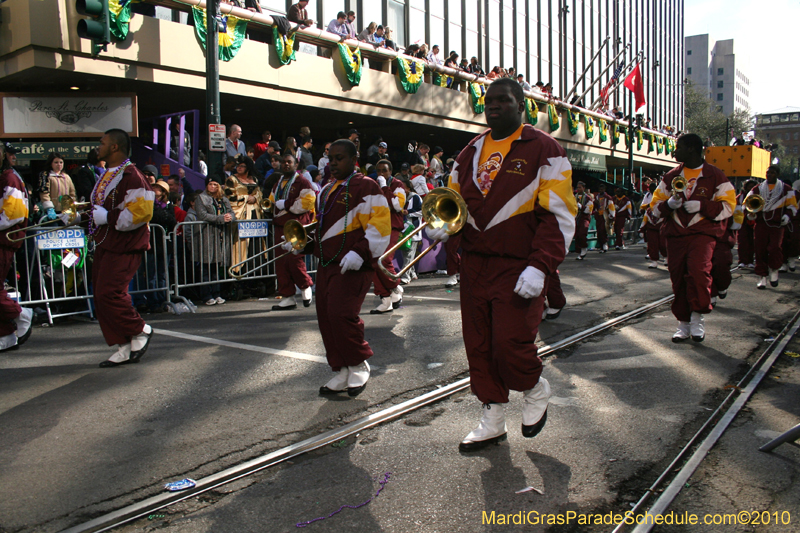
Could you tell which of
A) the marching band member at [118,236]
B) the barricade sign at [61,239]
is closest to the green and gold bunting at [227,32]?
the barricade sign at [61,239]

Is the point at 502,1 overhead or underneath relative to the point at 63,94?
overhead

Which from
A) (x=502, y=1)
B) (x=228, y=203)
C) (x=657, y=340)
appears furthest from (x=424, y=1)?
(x=657, y=340)

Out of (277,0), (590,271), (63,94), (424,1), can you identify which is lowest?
(590,271)

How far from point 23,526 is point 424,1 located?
24286 millimetres

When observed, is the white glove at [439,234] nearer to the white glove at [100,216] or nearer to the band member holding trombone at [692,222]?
the white glove at [100,216]

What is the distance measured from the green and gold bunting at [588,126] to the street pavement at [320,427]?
25.5 m

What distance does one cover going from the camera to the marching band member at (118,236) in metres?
5.67

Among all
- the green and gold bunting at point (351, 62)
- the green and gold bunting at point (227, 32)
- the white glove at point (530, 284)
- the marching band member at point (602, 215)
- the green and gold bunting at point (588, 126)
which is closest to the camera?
the white glove at point (530, 284)

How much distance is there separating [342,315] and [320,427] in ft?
2.88

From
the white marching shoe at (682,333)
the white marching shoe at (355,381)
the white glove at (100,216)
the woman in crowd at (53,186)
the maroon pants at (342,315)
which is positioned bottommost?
the white marching shoe at (682,333)

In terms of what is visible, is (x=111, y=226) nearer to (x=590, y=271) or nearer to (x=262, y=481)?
(x=262, y=481)

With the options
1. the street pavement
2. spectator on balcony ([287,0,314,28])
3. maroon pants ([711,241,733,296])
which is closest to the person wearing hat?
the street pavement

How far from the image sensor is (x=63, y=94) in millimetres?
13633

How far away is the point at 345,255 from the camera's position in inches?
187
